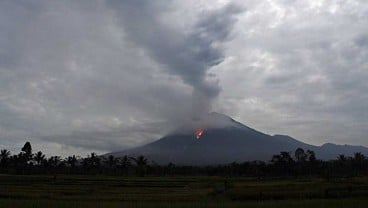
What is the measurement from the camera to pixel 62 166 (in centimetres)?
11256

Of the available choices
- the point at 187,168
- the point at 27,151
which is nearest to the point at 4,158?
the point at 27,151

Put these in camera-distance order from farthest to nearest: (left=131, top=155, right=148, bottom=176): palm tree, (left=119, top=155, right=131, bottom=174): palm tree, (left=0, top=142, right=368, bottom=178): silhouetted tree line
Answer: (left=119, top=155, right=131, bottom=174): palm tree < (left=131, top=155, right=148, bottom=176): palm tree < (left=0, top=142, right=368, bottom=178): silhouetted tree line

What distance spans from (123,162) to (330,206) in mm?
89121

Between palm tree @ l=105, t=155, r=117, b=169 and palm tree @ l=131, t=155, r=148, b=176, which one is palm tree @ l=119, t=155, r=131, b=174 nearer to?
palm tree @ l=105, t=155, r=117, b=169

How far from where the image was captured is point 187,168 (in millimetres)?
112062

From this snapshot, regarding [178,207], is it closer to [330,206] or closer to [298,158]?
[330,206]

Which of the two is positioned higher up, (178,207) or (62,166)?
(62,166)

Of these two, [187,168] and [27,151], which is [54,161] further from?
[187,168]

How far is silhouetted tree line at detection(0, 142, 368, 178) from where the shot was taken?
96.0 m

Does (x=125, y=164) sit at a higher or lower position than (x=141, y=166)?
higher

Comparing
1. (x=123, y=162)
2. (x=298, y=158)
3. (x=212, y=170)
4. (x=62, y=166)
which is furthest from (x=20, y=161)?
(x=298, y=158)

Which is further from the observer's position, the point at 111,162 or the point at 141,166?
the point at 111,162

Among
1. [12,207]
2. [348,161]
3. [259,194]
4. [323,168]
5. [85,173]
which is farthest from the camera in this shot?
[85,173]

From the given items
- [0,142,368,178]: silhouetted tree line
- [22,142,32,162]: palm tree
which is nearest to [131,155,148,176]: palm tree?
[0,142,368,178]: silhouetted tree line
